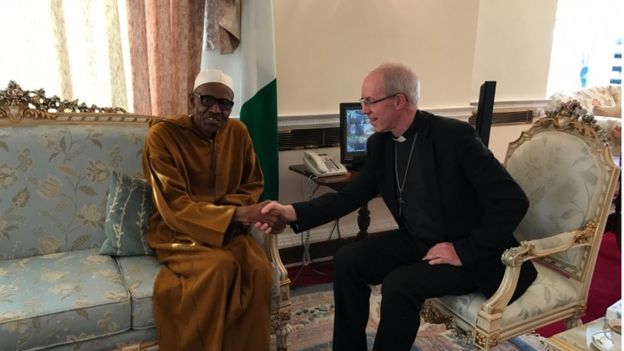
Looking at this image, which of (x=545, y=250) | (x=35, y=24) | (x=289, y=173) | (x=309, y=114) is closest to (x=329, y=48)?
(x=309, y=114)

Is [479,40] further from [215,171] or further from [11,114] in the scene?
[11,114]

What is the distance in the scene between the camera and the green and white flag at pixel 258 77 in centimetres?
252

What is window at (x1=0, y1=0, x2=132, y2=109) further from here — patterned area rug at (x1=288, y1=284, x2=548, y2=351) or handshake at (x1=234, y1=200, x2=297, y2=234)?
patterned area rug at (x1=288, y1=284, x2=548, y2=351)

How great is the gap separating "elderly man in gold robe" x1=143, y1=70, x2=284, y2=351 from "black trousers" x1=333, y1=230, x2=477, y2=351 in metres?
0.32

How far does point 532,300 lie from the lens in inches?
66.9

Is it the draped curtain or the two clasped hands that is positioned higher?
the draped curtain

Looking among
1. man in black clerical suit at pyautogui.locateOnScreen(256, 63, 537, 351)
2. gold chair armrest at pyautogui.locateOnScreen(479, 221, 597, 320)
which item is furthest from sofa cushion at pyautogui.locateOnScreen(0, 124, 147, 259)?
gold chair armrest at pyautogui.locateOnScreen(479, 221, 597, 320)

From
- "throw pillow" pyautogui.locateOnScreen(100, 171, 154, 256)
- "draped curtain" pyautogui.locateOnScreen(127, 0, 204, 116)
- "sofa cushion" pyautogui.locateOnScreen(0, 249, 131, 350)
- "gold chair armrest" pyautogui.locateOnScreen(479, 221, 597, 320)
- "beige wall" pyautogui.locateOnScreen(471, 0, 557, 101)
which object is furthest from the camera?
"beige wall" pyautogui.locateOnScreen(471, 0, 557, 101)

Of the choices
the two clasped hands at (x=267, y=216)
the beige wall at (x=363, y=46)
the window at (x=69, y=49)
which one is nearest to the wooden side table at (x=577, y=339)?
the two clasped hands at (x=267, y=216)

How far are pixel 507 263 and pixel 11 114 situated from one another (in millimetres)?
2099

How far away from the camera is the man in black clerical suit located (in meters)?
1.66

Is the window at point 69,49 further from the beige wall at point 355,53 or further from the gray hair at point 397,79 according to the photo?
the gray hair at point 397,79

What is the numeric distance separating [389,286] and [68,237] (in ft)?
4.61

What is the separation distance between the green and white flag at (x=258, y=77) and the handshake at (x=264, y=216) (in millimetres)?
769
